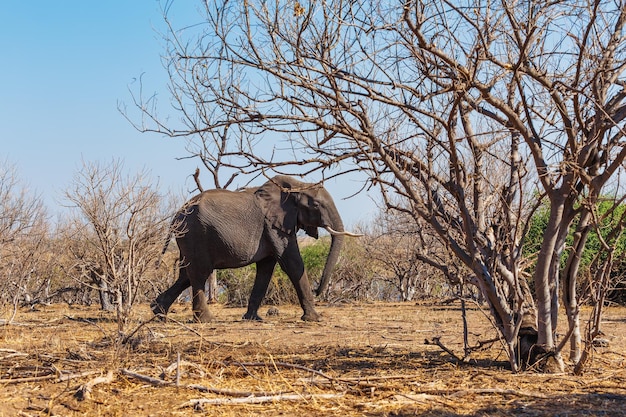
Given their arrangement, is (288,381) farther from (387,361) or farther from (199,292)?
(199,292)

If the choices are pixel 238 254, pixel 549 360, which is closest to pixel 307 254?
pixel 238 254

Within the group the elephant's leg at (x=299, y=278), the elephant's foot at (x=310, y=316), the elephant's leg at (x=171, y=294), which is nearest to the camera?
the elephant's foot at (x=310, y=316)

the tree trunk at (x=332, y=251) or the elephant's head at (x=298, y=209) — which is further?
the tree trunk at (x=332, y=251)

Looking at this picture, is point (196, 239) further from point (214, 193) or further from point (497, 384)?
point (497, 384)

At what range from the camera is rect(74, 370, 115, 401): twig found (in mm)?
5496

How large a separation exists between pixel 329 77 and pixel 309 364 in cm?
275

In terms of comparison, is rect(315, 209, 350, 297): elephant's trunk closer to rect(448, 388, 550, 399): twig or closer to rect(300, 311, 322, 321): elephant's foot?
rect(300, 311, 322, 321): elephant's foot

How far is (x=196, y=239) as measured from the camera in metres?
12.9

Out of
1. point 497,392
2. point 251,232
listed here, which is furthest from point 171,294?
point 497,392

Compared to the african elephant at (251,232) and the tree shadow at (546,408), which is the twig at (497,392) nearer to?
the tree shadow at (546,408)

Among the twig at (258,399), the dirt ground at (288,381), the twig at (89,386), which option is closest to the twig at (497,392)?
the dirt ground at (288,381)

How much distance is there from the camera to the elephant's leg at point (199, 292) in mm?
12320

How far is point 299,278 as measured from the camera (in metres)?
13.1

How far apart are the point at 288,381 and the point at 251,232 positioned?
7131 mm
